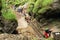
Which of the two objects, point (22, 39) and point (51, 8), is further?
point (51, 8)

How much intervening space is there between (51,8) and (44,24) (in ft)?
4.36

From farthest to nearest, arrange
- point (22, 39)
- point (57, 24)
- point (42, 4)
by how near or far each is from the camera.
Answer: point (42, 4)
point (57, 24)
point (22, 39)

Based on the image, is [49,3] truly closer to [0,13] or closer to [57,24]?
[57,24]

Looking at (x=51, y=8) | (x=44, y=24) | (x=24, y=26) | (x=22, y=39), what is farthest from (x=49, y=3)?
(x=22, y=39)

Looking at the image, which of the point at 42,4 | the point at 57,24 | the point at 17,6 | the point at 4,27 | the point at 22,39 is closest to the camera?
the point at 22,39

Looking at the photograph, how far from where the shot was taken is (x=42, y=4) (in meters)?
15.9

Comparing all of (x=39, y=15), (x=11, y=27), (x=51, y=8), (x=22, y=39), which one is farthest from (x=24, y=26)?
(x=22, y=39)

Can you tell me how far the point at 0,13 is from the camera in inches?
412

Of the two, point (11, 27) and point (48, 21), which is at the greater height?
point (11, 27)

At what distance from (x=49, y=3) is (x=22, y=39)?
7.96 meters

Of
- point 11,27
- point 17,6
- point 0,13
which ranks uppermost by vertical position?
point 0,13

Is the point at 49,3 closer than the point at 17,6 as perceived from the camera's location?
Yes

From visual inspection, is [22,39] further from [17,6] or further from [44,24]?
[17,6]

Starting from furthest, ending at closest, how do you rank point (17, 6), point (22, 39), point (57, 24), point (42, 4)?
point (17, 6) < point (42, 4) < point (57, 24) < point (22, 39)
